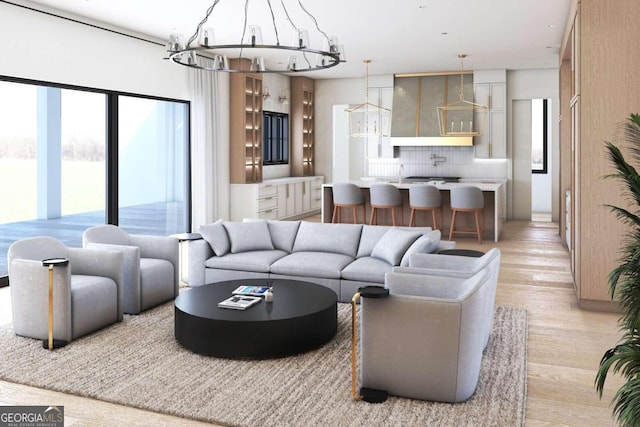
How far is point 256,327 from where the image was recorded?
3.93 meters

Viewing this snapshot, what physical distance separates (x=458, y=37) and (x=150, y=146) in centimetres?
456

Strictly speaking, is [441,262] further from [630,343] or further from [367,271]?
[630,343]

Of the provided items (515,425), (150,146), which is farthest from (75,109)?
(515,425)

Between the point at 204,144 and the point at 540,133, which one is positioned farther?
the point at 540,133

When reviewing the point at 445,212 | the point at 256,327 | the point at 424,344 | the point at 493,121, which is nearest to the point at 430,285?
the point at 424,344

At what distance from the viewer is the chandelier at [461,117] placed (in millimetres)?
11484

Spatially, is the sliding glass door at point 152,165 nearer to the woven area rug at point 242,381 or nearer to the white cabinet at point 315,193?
the white cabinet at point 315,193

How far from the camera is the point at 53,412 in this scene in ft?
10.5

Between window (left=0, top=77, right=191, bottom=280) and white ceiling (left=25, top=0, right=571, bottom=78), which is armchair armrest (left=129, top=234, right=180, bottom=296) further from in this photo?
white ceiling (left=25, top=0, right=571, bottom=78)

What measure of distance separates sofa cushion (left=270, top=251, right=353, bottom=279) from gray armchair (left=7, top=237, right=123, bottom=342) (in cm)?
144

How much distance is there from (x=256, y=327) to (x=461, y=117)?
860cm

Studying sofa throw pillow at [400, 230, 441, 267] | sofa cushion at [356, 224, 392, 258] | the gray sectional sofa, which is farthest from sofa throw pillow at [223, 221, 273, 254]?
sofa throw pillow at [400, 230, 441, 267]

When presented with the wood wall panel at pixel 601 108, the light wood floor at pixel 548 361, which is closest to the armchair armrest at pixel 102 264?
the light wood floor at pixel 548 361

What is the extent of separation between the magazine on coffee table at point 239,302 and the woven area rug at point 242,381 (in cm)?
38
